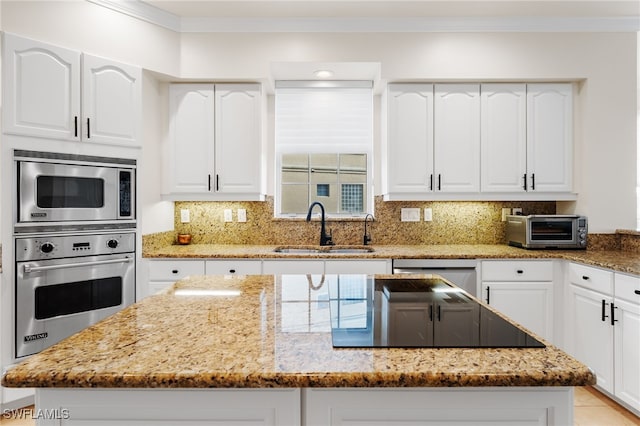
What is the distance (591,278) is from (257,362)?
2.58 m

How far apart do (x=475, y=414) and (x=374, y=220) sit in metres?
2.70

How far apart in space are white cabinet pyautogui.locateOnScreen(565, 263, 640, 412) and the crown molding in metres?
1.96

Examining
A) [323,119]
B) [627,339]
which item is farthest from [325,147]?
[627,339]

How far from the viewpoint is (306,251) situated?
3.34m

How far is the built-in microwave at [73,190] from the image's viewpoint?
2.27 m

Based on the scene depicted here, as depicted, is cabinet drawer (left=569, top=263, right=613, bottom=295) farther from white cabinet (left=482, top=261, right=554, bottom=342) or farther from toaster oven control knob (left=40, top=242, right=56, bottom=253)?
toaster oven control knob (left=40, top=242, right=56, bottom=253)

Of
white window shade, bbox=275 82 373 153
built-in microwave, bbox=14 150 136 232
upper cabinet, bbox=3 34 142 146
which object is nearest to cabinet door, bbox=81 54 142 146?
upper cabinet, bbox=3 34 142 146

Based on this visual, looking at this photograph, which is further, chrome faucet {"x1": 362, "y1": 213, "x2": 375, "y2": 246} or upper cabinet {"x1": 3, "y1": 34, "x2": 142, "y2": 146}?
chrome faucet {"x1": 362, "y1": 213, "x2": 375, "y2": 246}

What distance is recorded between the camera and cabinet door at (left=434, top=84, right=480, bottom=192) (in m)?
3.10

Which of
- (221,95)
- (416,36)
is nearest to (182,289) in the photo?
(221,95)

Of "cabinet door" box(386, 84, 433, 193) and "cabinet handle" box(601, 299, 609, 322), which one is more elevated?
"cabinet door" box(386, 84, 433, 193)

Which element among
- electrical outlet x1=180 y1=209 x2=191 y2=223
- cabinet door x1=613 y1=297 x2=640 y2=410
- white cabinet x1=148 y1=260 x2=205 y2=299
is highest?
electrical outlet x1=180 y1=209 x2=191 y2=223

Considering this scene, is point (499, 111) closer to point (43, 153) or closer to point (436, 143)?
point (436, 143)

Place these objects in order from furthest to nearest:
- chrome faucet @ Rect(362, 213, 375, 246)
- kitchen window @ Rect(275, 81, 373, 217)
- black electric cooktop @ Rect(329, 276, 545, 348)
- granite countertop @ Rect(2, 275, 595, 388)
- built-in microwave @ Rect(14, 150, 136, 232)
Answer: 1. kitchen window @ Rect(275, 81, 373, 217)
2. chrome faucet @ Rect(362, 213, 375, 246)
3. built-in microwave @ Rect(14, 150, 136, 232)
4. black electric cooktop @ Rect(329, 276, 545, 348)
5. granite countertop @ Rect(2, 275, 595, 388)
